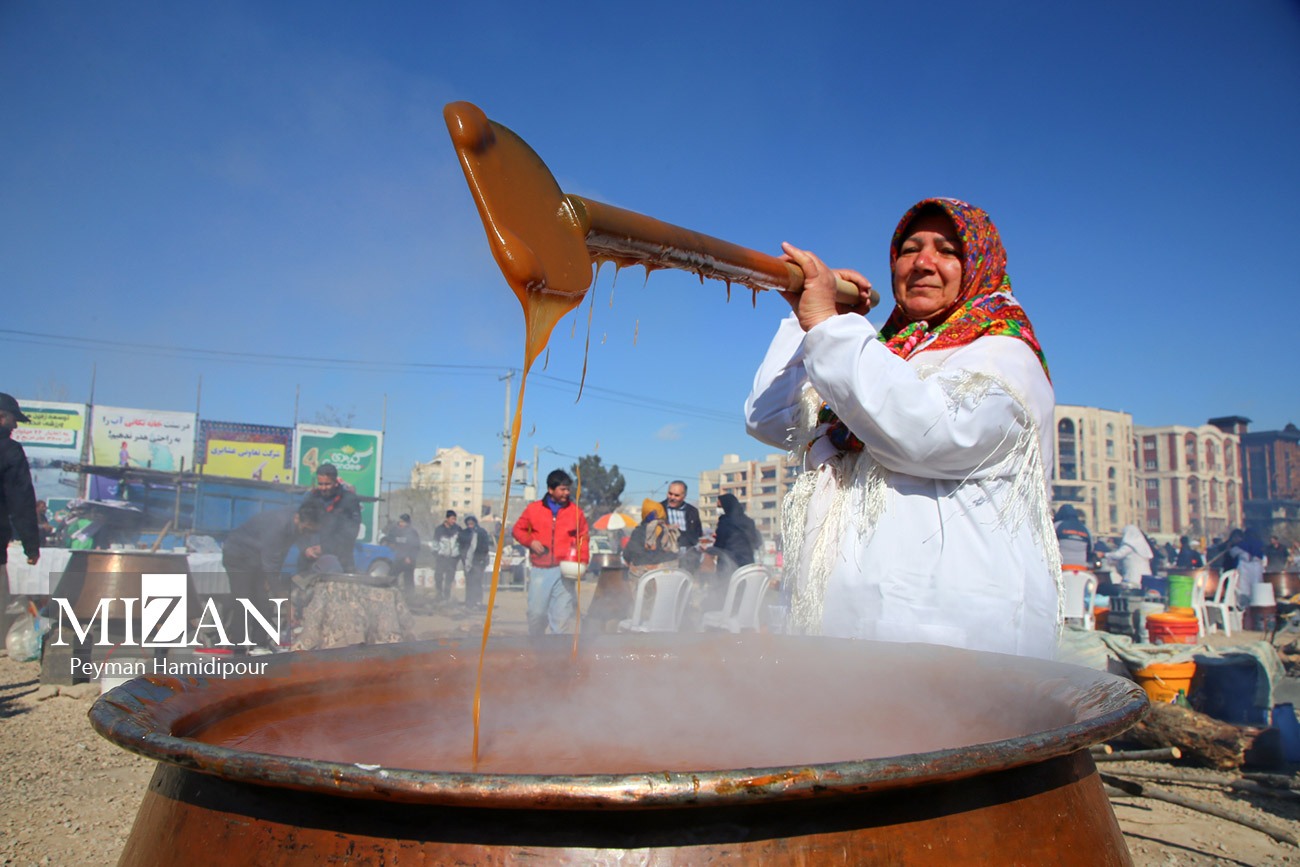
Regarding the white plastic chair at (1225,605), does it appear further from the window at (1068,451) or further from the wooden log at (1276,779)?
the window at (1068,451)

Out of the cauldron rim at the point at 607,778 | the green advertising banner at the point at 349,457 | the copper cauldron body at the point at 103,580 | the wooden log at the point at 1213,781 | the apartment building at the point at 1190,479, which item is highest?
the apartment building at the point at 1190,479

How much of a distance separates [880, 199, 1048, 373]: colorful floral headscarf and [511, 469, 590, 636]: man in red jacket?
616cm

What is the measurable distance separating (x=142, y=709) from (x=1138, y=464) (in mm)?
99426

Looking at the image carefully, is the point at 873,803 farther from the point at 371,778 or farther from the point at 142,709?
the point at 142,709

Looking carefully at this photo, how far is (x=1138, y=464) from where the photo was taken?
3342 inches

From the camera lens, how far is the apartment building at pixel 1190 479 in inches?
3066

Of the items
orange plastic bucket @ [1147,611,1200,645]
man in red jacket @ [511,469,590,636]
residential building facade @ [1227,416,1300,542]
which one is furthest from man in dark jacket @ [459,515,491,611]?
residential building facade @ [1227,416,1300,542]

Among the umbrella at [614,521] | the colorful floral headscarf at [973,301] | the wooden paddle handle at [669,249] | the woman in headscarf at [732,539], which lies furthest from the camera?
the umbrella at [614,521]

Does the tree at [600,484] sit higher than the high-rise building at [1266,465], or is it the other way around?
the high-rise building at [1266,465]

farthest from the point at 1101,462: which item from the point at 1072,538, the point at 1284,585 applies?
the point at 1072,538

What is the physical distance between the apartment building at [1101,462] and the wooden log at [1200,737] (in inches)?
3048

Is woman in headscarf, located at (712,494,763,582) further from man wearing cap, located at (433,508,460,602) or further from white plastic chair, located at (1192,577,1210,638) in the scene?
man wearing cap, located at (433,508,460,602)

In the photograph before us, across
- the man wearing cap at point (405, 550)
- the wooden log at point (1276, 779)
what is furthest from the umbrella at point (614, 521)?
the wooden log at point (1276, 779)

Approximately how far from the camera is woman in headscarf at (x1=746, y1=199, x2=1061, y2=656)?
164cm
